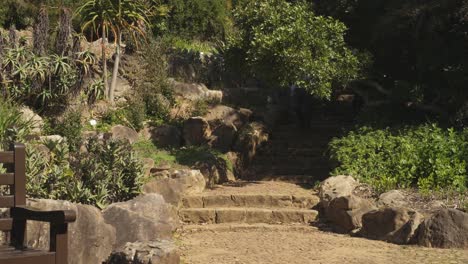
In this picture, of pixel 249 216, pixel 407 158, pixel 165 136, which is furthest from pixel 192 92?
pixel 407 158

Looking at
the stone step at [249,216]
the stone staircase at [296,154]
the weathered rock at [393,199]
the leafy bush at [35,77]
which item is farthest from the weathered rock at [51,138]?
the weathered rock at [393,199]

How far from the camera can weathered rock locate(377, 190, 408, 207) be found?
33.0ft

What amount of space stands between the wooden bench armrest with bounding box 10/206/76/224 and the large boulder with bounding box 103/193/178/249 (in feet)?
9.61

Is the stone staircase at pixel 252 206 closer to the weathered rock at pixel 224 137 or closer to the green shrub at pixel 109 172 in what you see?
the green shrub at pixel 109 172

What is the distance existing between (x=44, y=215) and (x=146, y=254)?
2.42 metres

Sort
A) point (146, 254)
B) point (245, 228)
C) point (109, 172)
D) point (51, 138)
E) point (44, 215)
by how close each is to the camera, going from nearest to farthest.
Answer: point (44, 215) < point (146, 254) < point (109, 172) < point (245, 228) < point (51, 138)

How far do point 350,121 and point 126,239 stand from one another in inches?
346

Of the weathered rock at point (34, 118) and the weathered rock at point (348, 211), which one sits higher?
the weathered rock at point (34, 118)

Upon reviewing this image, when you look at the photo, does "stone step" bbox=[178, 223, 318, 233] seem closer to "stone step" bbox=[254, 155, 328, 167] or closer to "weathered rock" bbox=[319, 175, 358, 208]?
"weathered rock" bbox=[319, 175, 358, 208]

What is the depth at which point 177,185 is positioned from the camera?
10.7 m

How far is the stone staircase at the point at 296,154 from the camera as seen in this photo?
504 inches

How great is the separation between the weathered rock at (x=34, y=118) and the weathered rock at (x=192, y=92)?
3.45 metres

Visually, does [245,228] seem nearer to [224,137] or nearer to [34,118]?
[224,137]

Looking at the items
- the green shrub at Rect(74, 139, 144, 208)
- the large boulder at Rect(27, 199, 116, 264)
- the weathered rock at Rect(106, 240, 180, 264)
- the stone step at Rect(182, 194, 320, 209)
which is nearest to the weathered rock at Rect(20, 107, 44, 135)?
the green shrub at Rect(74, 139, 144, 208)
